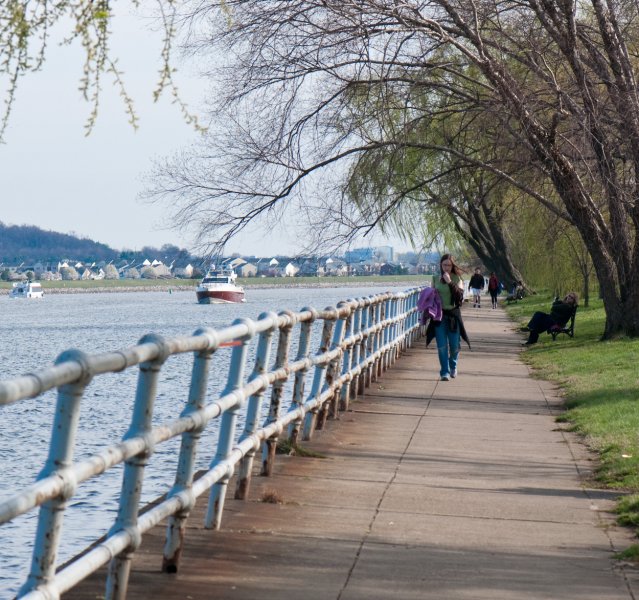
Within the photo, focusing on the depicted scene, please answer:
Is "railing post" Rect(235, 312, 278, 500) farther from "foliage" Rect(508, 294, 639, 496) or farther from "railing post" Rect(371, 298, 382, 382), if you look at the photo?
"railing post" Rect(371, 298, 382, 382)

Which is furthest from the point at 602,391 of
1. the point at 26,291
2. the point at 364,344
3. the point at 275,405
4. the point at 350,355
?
the point at 26,291

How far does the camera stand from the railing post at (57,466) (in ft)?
13.7

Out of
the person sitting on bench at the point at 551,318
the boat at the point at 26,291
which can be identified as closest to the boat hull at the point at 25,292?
the boat at the point at 26,291

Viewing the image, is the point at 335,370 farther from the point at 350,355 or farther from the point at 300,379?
the point at 300,379

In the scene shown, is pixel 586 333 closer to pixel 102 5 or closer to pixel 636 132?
pixel 636 132

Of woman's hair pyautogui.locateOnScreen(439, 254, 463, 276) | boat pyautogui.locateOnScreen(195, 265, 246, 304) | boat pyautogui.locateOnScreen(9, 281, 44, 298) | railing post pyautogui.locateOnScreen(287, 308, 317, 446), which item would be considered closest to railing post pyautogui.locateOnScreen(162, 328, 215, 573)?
railing post pyautogui.locateOnScreen(287, 308, 317, 446)

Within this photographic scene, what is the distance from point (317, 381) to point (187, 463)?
5.21 metres

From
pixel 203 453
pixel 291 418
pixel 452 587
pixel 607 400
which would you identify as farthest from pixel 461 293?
pixel 452 587

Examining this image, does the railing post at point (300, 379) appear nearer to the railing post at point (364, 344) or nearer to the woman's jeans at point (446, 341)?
the railing post at point (364, 344)

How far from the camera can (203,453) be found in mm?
14109

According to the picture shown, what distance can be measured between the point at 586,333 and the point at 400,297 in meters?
9.99

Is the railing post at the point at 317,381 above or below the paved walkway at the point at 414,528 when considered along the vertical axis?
above

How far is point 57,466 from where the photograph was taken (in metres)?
4.19

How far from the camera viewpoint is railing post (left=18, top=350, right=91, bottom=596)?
4188mm
